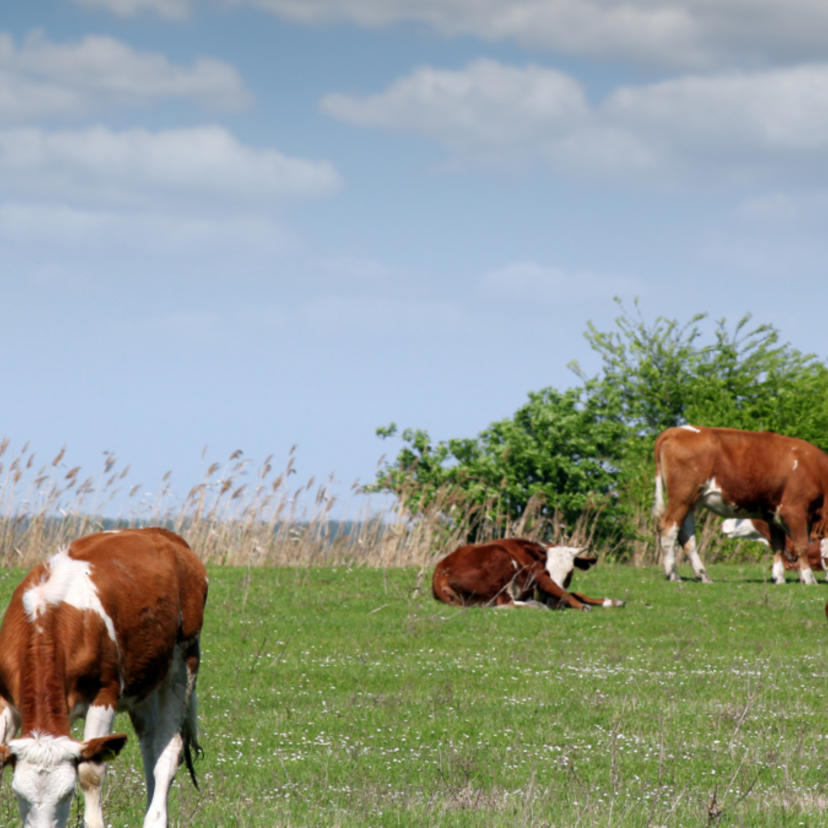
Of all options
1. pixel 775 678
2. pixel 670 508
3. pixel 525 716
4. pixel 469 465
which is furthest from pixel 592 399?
pixel 525 716

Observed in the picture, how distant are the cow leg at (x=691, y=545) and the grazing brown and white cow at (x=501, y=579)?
3.46 meters

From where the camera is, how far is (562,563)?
15078 millimetres

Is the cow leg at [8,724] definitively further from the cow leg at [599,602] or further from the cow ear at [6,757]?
the cow leg at [599,602]

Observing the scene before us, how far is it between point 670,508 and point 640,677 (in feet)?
29.0

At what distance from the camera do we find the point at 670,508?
60.6 ft

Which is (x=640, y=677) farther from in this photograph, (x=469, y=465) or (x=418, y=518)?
(x=469, y=465)

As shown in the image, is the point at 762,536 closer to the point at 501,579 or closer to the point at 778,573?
the point at 778,573

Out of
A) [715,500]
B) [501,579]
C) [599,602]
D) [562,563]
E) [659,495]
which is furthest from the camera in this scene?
[659,495]

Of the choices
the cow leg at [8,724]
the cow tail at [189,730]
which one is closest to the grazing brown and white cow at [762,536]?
the cow tail at [189,730]

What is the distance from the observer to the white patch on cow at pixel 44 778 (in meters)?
4.27

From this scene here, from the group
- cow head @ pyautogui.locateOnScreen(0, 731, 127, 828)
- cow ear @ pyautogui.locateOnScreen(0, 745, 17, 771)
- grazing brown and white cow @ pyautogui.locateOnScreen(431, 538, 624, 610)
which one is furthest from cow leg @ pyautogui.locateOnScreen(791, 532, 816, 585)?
cow ear @ pyautogui.locateOnScreen(0, 745, 17, 771)

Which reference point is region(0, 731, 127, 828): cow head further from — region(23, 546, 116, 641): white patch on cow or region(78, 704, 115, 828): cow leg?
region(23, 546, 116, 641): white patch on cow

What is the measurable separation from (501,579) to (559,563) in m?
1.04

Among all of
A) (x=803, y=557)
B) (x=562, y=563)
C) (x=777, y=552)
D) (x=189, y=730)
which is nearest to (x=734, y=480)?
(x=777, y=552)
